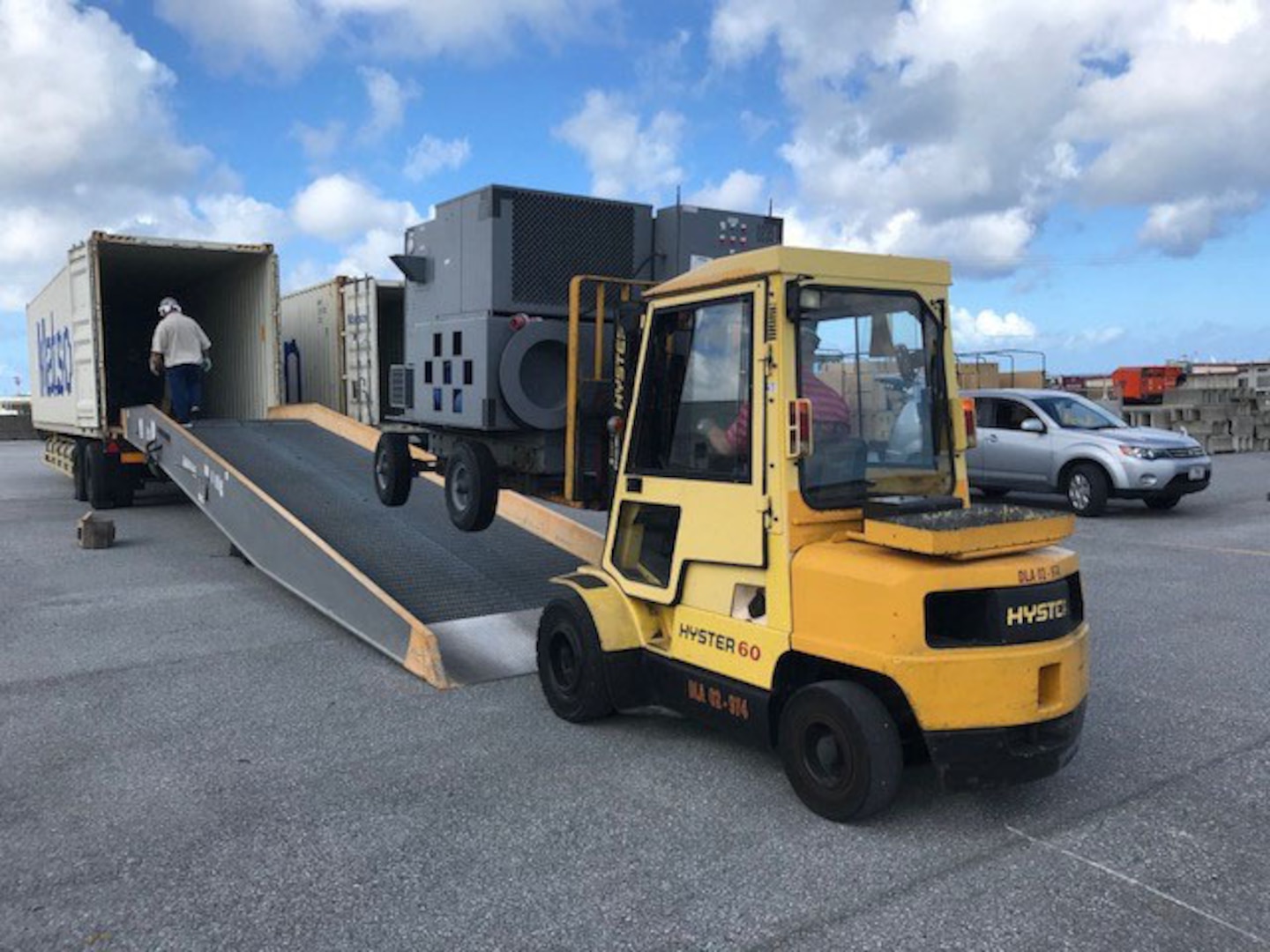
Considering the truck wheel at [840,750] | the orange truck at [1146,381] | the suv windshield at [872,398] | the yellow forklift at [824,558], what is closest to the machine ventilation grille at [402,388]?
the yellow forklift at [824,558]

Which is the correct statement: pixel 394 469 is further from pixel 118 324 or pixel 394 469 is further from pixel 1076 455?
pixel 118 324

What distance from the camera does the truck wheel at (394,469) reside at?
6.21 m

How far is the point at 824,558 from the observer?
12.6 feet

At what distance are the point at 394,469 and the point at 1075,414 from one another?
10.3 m

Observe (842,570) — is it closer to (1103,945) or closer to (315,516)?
(1103,945)

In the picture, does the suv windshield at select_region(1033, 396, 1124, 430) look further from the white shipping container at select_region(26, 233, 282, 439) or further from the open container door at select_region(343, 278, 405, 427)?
the white shipping container at select_region(26, 233, 282, 439)

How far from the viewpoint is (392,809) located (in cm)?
402

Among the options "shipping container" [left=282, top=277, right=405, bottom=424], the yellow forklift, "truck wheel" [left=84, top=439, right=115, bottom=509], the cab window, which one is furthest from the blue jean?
the cab window

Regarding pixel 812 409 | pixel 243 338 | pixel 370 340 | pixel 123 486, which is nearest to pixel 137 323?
pixel 243 338

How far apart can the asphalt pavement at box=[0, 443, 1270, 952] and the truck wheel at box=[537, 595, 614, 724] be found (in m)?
0.13

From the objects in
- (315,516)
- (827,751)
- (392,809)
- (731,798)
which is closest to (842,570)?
(827,751)

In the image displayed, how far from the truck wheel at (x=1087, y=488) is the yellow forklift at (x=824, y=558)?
8.76 metres

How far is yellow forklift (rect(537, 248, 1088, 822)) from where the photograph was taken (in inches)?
143

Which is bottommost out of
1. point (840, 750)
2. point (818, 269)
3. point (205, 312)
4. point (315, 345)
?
point (840, 750)
